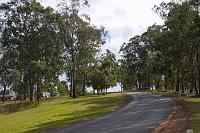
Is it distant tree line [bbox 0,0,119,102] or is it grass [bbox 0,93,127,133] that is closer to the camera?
grass [bbox 0,93,127,133]

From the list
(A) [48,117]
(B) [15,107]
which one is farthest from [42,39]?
(A) [48,117]

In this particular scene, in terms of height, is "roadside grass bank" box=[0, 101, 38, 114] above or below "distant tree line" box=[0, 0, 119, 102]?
below

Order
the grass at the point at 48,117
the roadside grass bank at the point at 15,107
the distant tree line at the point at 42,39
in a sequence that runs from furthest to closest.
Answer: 1. the distant tree line at the point at 42,39
2. the roadside grass bank at the point at 15,107
3. the grass at the point at 48,117

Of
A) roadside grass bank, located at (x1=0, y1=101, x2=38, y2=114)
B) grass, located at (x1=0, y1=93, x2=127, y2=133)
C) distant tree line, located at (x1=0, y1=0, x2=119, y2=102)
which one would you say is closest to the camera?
grass, located at (x1=0, y1=93, x2=127, y2=133)

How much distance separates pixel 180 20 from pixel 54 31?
882 inches

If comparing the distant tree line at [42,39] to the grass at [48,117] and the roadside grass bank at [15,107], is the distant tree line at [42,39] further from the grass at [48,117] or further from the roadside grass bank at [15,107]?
the grass at [48,117]

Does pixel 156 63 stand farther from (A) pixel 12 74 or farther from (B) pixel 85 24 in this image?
(A) pixel 12 74

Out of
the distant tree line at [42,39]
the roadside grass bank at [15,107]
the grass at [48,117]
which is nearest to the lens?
the grass at [48,117]

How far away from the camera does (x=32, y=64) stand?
71.8 m

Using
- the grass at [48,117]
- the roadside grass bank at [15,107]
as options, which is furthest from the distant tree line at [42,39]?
the grass at [48,117]

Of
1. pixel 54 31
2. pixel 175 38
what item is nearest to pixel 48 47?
pixel 54 31

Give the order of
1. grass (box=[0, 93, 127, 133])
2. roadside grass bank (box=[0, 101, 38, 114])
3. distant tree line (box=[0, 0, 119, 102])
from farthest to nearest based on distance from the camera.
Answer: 1. distant tree line (box=[0, 0, 119, 102])
2. roadside grass bank (box=[0, 101, 38, 114])
3. grass (box=[0, 93, 127, 133])

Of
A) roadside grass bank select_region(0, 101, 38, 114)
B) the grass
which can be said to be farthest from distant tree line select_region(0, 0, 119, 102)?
the grass

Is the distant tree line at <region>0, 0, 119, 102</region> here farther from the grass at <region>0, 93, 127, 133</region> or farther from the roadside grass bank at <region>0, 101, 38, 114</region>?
the grass at <region>0, 93, 127, 133</region>
